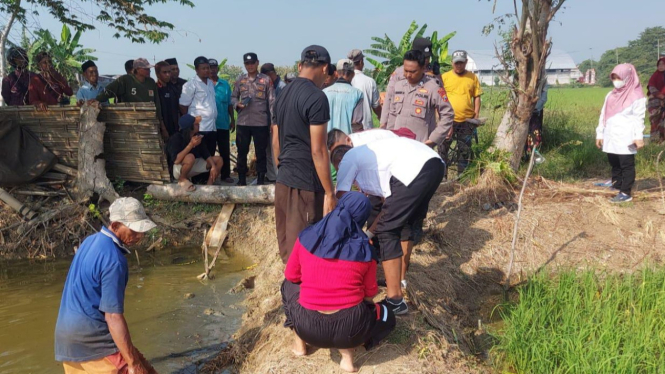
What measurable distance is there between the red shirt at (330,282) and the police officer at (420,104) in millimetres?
2708

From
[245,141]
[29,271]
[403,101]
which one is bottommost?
[29,271]

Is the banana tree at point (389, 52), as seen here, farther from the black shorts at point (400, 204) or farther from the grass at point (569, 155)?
the black shorts at point (400, 204)

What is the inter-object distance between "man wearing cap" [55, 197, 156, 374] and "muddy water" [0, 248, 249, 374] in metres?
1.26

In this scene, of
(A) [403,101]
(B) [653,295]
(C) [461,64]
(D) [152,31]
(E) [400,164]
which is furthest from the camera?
(C) [461,64]

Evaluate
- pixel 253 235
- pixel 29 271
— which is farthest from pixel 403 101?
pixel 29 271

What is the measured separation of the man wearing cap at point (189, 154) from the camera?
7.20 metres

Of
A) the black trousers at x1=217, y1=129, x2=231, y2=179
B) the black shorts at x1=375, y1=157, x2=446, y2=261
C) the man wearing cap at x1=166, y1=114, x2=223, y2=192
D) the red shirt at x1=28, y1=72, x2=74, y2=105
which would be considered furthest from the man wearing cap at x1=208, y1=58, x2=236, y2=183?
the black shorts at x1=375, y1=157, x2=446, y2=261

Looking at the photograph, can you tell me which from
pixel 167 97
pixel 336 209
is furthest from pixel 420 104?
pixel 167 97

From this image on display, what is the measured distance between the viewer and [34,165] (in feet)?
23.3

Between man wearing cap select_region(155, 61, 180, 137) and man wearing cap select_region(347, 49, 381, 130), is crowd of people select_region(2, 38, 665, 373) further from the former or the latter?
man wearing cap select_region(155, 61, 180, 137)

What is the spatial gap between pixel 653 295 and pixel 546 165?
400 centimetres

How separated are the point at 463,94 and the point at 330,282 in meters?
4.95

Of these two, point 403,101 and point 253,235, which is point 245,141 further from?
point 403,101

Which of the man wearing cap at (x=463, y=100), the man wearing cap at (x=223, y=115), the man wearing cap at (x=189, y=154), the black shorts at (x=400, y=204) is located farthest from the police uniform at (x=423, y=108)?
the man wearing cap at (x=223, y=115)
